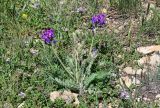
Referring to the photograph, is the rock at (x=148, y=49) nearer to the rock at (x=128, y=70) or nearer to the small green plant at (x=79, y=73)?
the rock at (x=128, y=70)

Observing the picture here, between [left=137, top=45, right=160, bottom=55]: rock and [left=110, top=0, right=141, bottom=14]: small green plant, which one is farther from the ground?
[left=110, top=0, right=141, bottom=14]: small green plant

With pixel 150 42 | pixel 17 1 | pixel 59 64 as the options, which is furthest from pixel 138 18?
pixel 17 1

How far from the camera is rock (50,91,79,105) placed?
4.25m

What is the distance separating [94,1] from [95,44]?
815 mm

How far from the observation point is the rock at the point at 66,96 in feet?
14.0

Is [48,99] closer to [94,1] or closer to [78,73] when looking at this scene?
[78,73]

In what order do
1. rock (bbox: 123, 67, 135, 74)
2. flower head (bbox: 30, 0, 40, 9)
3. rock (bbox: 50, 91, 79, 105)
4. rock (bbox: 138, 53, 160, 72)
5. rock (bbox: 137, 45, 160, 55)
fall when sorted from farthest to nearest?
flower head (bbox: 30, 0, 40, 9) → rock (bbox: 137, 45, 160, 55) → rock (bbox: 123, 67, 135, 74) → rock (bbox: 138, 53, 160, 72) → rock (bbox: 50, 91, 79, 105)

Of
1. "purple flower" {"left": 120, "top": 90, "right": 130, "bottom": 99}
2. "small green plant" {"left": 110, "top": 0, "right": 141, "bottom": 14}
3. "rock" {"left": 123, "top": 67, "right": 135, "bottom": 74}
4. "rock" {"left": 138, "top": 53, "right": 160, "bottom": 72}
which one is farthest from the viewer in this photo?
"small green plant" {"left": 110, "top": 0, "right": 141, "bottom": 14}

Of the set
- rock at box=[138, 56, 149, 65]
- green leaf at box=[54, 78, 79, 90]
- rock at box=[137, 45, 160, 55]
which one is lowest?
green leaf at box=[54, 78, 79, 90]

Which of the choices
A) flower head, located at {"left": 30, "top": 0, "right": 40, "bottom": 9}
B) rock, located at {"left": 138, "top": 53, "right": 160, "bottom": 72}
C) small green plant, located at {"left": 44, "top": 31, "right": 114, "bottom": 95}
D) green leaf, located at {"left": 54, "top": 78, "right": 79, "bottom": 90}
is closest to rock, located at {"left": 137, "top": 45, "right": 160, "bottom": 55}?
rock, located at {"left": 138, "top": 53, "right": 160, "bottom": 72}

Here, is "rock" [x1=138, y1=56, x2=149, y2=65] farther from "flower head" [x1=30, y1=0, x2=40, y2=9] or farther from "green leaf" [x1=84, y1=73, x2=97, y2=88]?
"flower head" [x1=30, y1=0, x2=40, y2=9]

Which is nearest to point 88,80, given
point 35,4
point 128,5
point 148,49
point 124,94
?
point 124,94

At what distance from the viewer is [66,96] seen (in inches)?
169

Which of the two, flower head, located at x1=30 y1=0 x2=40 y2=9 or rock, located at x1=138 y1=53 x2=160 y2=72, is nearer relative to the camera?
rock, located at x1=138 y1=53 x2=160 y2=72
